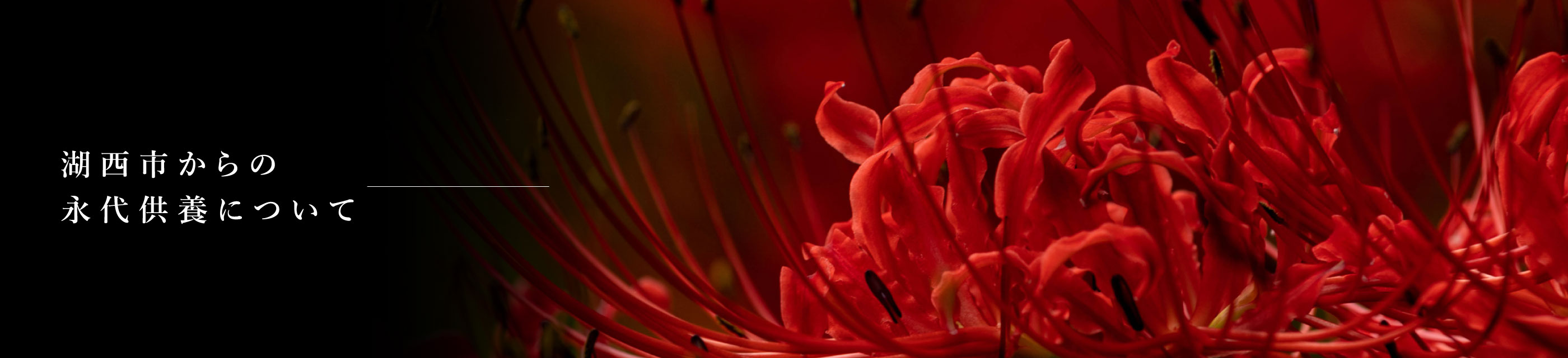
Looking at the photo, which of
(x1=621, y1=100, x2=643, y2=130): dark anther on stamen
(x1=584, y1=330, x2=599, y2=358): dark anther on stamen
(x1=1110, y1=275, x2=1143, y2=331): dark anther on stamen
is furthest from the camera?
(x1=621, y1=100, x2=643, y2=130): dark anther on stamen

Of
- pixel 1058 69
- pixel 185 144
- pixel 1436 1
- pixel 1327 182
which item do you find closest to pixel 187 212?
pixel 185 144

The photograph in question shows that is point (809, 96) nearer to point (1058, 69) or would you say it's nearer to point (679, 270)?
point (679, 270)

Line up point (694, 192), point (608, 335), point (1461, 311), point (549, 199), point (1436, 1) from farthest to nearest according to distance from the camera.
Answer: point (694, 192), point (1436, 1), point (549, 199), point (608, 335), point (1461, 311)

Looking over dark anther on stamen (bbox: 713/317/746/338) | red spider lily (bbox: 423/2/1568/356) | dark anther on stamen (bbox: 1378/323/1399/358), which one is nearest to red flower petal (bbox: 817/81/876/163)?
red spider lily (bbox: 423/2/1568/356)

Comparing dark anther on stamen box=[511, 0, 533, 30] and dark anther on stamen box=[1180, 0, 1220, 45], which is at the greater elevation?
dark anther on stamen box=[511, 0, 533, 30]

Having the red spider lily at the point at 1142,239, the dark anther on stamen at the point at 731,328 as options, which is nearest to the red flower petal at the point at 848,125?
the red spider lily at the point at 1142,239

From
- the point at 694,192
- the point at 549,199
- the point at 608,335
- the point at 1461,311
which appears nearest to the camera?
the point at 1461,311

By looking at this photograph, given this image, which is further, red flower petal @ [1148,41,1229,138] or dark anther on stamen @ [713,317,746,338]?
dark anther on stamen @ [713,317,746,338]

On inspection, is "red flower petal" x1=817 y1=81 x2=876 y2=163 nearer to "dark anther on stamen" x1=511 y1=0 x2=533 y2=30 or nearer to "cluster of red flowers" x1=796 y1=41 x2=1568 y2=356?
"cluster of red flowers" x1=796 y1=41 x2=1568 y2=356

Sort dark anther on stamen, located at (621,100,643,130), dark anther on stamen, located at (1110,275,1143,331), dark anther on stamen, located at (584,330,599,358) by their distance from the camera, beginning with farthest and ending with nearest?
1. dark anther on stamen, located at (621,100,643,130)
2. dark anther on stamen, located at (584,330,599,358)
3. dark anther on stamen, located at (1110,275,1143,331)
